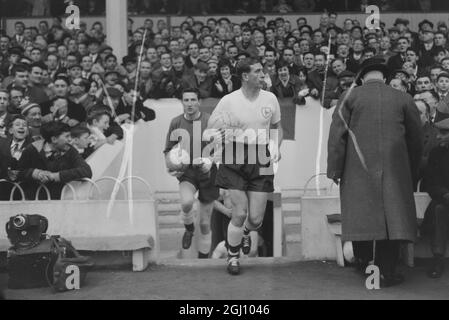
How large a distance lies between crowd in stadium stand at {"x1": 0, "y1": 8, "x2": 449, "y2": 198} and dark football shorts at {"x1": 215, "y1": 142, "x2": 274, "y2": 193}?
1096 mm

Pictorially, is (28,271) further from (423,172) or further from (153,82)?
(153,82)

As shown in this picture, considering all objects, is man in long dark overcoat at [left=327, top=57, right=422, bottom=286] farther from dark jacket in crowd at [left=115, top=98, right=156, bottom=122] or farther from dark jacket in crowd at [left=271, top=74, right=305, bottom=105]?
dark jacket in crowd at [left=115, top=98, right=156, bottom=122]

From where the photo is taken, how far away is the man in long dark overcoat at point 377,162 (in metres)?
4.57

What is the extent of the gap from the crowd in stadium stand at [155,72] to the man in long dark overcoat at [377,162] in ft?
1.91

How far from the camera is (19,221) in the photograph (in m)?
4.72

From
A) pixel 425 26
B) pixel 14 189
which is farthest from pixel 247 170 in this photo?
pixel 425 26

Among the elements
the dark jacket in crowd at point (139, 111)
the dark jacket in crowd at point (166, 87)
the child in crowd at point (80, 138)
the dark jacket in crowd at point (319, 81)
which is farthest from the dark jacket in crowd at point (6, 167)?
the dark jacket in crowd at point (319, 81)

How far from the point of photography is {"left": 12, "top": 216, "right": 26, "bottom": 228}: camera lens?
4707mm

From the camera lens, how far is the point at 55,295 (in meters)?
4.55

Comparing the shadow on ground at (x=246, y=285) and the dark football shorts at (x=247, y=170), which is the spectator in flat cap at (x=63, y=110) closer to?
the shadow on ground at (x=246, y=285)

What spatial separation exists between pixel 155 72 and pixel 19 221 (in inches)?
131

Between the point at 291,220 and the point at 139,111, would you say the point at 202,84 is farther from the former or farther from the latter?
the point at 291,220

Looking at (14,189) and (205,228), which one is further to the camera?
(205,228)
